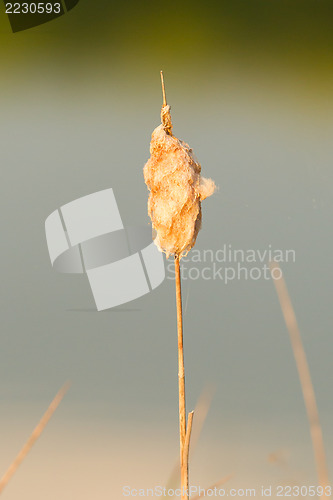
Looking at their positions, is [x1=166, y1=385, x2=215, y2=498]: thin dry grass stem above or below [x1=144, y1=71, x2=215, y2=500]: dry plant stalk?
below

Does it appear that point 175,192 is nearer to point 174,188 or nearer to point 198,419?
point 174,188

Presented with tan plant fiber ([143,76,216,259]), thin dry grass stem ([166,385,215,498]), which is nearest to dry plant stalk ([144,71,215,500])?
tan plant fiber ([143,76,216,259])

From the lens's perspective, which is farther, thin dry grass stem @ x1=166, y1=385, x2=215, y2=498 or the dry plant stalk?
thin dry grass stem @ x1=166, y1=385, x2=215, y2=498

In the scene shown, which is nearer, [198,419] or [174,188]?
[174,188]

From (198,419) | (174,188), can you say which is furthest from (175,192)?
(198,419)

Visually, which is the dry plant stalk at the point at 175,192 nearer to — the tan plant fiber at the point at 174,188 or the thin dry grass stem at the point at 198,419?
the tan plant fiber at the point at 174,188

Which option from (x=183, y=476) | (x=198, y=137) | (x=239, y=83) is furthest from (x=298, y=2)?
(x=183, y=476)

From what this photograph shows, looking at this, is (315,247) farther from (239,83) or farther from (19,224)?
(19,224)

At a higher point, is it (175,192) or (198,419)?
(175,192)

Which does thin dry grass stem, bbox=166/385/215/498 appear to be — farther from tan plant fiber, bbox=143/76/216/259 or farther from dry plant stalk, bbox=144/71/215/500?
tan plant fiber, bbox=143/76/216/259
